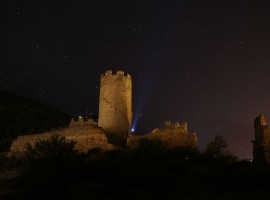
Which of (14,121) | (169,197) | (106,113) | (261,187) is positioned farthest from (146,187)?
(14,121)

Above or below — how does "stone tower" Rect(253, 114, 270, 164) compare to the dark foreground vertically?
above

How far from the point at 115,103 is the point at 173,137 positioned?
23.4 feet

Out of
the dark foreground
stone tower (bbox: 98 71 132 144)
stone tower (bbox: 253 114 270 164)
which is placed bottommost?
the dark foreground

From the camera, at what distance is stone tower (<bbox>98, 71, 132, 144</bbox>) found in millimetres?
36094

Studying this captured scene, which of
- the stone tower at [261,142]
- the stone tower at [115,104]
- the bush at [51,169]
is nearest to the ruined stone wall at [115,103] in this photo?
the stone tower at [115,104]

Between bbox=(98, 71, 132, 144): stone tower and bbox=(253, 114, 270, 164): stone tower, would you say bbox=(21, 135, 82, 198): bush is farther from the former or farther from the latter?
bbox=(253, 114, 270, 164): stone tower

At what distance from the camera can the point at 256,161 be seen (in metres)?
31.2

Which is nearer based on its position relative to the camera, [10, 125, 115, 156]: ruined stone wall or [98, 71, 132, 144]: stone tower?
[10, 125, 115, 156]: ruined stone wall

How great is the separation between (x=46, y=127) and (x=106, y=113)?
27971mm

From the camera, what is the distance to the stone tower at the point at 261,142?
1194 inches

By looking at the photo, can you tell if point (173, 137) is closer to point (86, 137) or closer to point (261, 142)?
point (261, 142)

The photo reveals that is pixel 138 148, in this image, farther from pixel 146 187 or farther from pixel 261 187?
pixel 261 187

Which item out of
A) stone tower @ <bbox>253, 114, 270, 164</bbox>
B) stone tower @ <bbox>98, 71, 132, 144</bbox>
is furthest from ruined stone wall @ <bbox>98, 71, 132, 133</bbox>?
stone tower @ <bbox>253, 114, 270, 164</bbox>

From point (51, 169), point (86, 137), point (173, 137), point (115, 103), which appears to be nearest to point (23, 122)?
point (115, 103)
